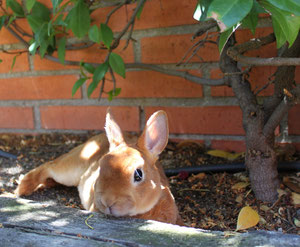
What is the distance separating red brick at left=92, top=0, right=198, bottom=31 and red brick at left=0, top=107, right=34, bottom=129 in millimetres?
999

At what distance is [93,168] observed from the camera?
2.19 m

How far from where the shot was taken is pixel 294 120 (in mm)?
2312

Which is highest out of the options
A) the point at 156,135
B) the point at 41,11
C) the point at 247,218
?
the point at 41,11

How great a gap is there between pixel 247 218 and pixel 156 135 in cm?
54

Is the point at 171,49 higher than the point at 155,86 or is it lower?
higher

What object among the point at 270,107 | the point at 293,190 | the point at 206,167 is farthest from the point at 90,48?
the point at 293,190

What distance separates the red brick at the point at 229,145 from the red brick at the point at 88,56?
31.0 inches

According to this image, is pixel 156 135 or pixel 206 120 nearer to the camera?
pixel 156 135

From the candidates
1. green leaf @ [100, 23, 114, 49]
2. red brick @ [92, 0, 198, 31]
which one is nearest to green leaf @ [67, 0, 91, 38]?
green leaf @ [100, 23, 114, 49]

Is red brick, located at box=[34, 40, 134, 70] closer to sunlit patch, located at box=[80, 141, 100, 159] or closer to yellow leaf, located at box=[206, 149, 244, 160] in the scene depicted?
sunlit patch, located at box=[80, 141, 100, 159]

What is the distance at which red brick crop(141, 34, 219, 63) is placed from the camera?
2.44m

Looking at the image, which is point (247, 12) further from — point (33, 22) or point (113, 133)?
point (33, 22)

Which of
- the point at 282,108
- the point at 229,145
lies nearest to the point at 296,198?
the point at 282,108

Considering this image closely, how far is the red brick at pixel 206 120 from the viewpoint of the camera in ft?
8.13
